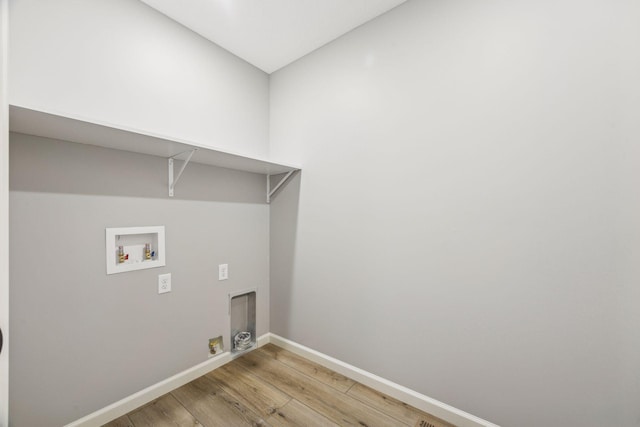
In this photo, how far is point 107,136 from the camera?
1346 mm

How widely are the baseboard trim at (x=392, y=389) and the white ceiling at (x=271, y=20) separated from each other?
2601 millimetres

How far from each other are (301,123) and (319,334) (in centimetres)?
185

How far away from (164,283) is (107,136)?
100 centimetres

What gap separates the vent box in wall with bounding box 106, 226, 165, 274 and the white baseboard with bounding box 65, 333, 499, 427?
2.71ft

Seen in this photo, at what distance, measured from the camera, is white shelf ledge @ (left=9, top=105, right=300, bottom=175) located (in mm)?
1085

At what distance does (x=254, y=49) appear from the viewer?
7.10ft

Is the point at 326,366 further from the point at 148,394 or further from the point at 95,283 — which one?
the point at 95,283

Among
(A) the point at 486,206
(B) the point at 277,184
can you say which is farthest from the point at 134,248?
(A) the point at 486,206

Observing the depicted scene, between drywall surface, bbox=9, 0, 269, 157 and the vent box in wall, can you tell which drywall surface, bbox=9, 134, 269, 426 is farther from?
drywall surface, bbox=9, 0, 269, 157

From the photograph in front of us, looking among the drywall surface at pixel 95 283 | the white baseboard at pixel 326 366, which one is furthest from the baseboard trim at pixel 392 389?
the drywall surface at pixel 95 283

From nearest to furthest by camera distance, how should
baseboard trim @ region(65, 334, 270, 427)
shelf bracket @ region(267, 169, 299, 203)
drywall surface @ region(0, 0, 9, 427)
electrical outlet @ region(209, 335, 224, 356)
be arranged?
drywall surface @ region(0, 0, 9, 427)
baseboard trim @ region(65, 334, 270, 427)
electrical outlet @ region(209, 335, 224, 356)
shelf bracket @ region(267, 169, 299, 203)

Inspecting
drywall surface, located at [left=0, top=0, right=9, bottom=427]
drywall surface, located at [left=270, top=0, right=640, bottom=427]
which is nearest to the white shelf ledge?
drywall surface, located at [left=0, top=0, right=9, bottom=427]

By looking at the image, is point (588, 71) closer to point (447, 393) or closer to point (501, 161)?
point (501, 161)

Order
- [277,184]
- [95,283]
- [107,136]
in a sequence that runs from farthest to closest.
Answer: [277,184] → [95,283] → [107,136]
